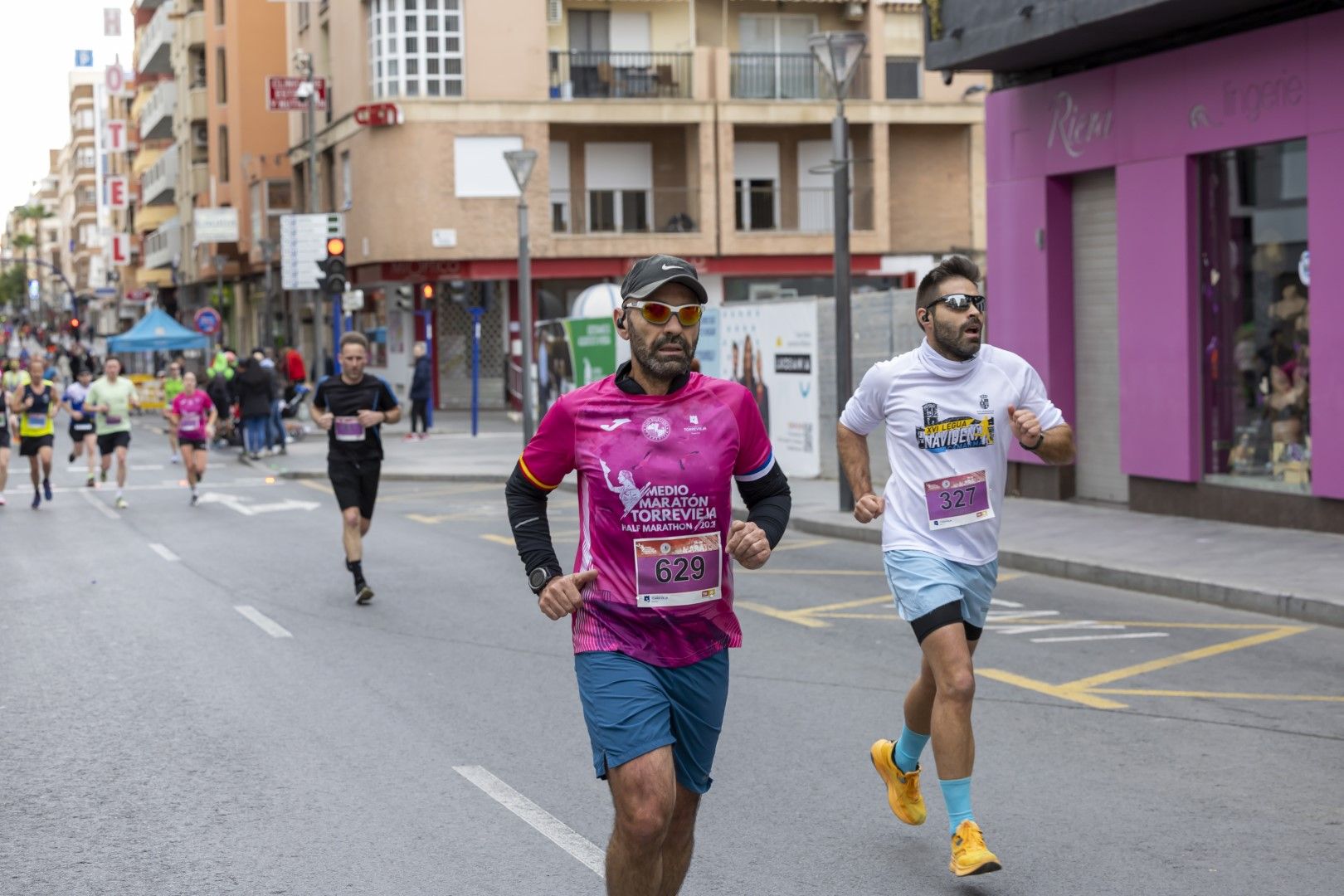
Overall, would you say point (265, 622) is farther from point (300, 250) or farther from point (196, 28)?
point (196, 28)

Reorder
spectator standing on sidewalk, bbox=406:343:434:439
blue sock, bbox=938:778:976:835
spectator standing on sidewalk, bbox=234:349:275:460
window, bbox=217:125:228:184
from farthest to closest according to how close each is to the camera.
Result: window, bbox=217:125:228:184 → spectator standing on sidewalk, bbox=406:343:434:439 → spectator standing on sidewalk, bbox=234:349:275:460 → blue sock, bbox=938:778:976:835

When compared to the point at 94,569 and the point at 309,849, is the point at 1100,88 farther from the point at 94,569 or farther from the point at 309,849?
the point at 309,849

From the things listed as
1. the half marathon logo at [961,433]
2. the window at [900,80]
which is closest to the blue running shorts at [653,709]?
the half marathon logo at [961,433]

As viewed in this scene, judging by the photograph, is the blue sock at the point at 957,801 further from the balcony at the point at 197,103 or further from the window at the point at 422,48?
the balcony at the point at 197,103

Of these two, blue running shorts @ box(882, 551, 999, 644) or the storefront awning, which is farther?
the storefront awning

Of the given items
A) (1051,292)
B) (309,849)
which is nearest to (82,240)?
(1051,292)

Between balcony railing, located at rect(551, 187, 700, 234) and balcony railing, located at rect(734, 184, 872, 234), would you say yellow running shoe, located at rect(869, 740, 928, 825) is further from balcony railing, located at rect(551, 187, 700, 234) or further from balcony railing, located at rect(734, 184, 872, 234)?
balcony railing, located at rect(734, 184, 872, 234)

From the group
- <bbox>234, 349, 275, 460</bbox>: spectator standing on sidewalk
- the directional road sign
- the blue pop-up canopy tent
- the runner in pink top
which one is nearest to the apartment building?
the directional road sign

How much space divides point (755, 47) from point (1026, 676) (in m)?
37.1

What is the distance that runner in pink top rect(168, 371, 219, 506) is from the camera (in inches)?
830

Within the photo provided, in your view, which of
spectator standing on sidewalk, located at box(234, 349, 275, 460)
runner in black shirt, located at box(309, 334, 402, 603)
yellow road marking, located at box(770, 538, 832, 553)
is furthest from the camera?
spectator standing on sidewalk, located at box(234, 349, 275, 460)

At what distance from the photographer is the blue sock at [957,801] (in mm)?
5594

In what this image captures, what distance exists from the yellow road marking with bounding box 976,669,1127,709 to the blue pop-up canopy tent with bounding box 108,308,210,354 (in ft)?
125

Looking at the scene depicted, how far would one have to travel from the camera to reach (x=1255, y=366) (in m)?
15.6
